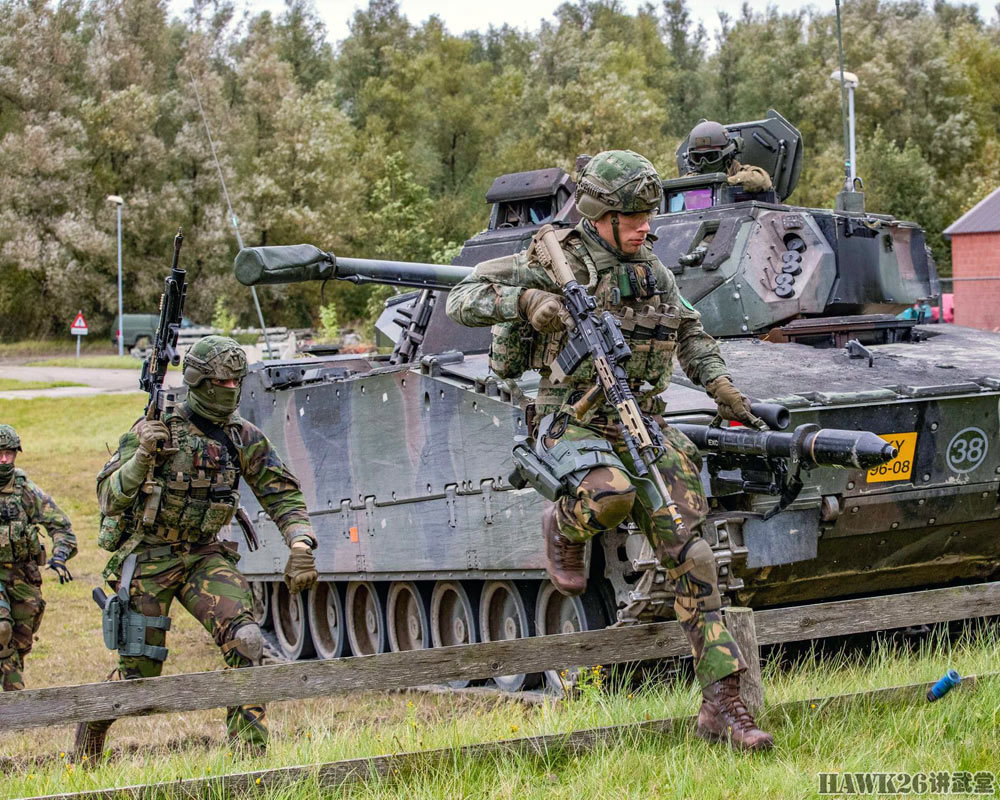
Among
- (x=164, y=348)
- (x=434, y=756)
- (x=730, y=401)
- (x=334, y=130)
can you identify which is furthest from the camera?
(x=334, y=130)

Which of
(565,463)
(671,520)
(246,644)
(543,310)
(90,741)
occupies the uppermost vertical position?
(543,310)

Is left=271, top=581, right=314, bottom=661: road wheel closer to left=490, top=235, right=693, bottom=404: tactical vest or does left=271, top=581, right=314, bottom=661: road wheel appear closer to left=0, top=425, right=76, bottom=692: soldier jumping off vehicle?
left=0, top=425, right=76, bottom=692: soldier jumping off vehicle

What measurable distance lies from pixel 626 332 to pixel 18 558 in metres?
5.16

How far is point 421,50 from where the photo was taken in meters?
52.5

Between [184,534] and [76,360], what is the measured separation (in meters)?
28.0

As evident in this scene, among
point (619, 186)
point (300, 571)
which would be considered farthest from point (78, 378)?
point (619, 186)

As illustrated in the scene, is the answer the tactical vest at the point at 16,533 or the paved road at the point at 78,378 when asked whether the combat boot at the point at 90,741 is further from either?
the paved road at the point at 78,378

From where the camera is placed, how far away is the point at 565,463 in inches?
214

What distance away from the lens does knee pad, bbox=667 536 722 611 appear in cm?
539

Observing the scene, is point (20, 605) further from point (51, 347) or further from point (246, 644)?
point (51, 347)

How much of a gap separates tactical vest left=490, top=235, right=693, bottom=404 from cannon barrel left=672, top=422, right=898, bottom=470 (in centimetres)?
56

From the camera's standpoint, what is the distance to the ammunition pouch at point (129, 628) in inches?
255

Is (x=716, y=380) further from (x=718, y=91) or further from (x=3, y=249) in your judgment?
(x=718, y=91)

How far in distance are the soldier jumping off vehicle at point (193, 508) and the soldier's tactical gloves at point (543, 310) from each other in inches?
59.6
